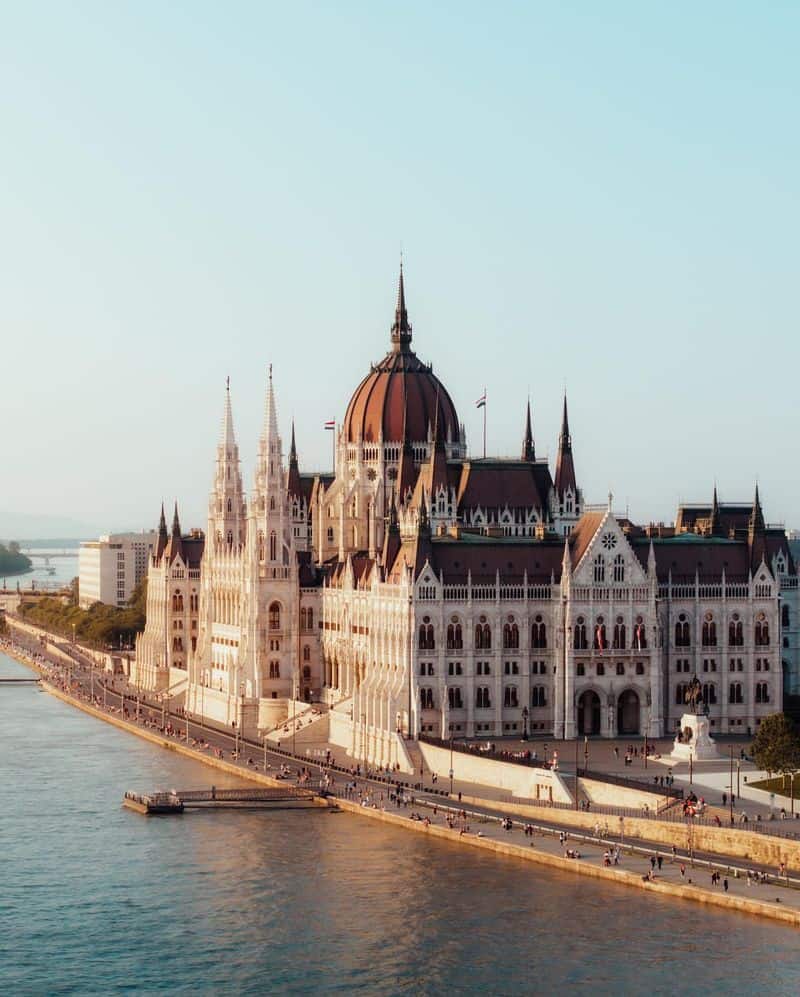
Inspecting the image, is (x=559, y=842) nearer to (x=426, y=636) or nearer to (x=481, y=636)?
(x=426, y=636)

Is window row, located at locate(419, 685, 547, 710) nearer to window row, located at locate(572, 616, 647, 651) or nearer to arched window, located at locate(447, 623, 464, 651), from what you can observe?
arched window, located at locate(447, 623, 464, 651)

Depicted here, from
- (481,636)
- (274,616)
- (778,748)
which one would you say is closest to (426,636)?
(481,636)

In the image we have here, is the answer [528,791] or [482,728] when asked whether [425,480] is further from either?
[528,791]

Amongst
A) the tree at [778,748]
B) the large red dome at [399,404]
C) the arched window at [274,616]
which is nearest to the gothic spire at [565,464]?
the large red dome at [399,404]

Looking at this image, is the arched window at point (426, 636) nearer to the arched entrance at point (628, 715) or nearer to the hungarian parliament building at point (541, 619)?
the hungarian parliament building at point (541, 619)

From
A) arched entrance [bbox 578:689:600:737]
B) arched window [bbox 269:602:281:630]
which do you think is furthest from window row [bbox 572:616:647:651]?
arched window [bbox 269:602:281:630]

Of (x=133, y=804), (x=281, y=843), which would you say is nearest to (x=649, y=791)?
(x=281, y=843)
